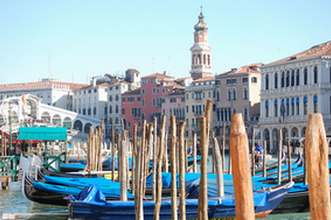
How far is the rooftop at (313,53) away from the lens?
2512 centimetres

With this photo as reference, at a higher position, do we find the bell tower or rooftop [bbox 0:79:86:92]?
the bell tower

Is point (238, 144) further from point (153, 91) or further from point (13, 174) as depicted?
point (153, 91)

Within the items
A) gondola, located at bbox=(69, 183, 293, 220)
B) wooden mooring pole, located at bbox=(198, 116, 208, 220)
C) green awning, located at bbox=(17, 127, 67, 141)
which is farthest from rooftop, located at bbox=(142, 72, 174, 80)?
wooden mooring pole, located at bbox=(198, 116, 208, 220)

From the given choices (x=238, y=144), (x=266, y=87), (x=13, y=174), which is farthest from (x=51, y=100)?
(x=238, y=144)

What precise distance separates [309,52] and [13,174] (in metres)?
15.4

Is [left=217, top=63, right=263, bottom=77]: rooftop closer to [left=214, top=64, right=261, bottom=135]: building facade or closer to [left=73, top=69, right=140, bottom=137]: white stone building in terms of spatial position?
[left=214, top=64, right=261, bottom=135]: building facade

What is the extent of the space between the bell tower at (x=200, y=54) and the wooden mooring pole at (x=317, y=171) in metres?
36.7

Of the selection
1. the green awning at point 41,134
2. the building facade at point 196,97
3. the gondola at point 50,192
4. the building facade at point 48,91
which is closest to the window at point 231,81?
the building facade at point 196,97

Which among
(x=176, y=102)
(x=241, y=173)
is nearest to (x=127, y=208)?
(x=241, y=173)

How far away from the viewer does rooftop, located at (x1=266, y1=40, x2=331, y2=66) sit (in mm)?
25125

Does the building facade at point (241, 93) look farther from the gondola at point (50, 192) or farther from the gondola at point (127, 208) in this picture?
the gondola at point (127, 208)

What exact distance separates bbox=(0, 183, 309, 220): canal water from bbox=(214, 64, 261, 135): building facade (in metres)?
19.6

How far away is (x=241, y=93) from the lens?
31281mm

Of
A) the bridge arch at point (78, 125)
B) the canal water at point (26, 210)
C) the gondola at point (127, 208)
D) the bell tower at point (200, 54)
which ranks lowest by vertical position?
the canal water at point (26, 210)
